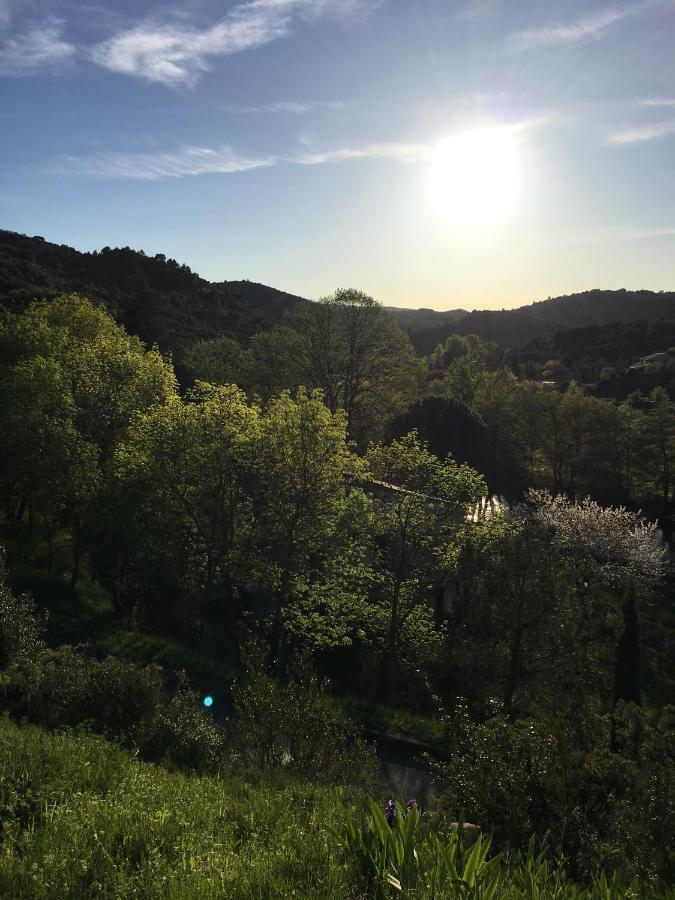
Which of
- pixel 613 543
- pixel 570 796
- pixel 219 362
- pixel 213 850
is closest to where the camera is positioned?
pixel 213 850

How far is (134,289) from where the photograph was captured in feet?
301

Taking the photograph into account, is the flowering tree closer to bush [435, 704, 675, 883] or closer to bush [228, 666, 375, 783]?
bush [435, 704, 675, 883]

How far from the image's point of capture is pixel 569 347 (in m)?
161

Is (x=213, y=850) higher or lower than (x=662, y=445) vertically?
lower

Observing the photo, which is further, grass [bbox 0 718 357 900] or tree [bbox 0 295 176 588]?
tree [bbox 0 295 176 588]

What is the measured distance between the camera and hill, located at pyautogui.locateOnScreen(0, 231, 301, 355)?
68.8 meters

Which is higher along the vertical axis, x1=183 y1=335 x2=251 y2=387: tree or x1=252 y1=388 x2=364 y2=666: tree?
x1=183 y1=335 x2=251 y2=387: tree

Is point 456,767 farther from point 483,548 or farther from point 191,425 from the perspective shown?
point 191,425

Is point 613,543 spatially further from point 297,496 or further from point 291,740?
point 291,740

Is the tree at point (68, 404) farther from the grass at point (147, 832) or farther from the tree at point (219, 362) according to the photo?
the grass at point (147, 832)

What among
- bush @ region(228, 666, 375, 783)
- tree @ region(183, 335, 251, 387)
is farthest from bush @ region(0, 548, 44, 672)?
tree @ region(183, 335, 251, 387)

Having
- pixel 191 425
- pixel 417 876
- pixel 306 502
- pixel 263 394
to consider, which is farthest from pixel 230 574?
pixel 263 394

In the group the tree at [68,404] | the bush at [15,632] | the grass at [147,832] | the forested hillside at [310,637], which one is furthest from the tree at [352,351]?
the grass at [147,832]

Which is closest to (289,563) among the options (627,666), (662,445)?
(627,666)
